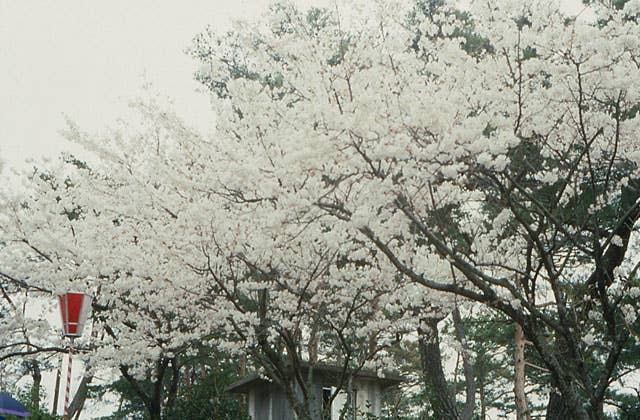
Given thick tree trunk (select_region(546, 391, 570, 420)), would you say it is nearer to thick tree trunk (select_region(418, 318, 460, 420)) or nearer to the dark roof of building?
thick tree trunk (select_region(418, 318, 460, 420))

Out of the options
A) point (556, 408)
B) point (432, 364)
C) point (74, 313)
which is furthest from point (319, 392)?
point (74, 313)

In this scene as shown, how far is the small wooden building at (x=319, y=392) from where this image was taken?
1473 centimetres

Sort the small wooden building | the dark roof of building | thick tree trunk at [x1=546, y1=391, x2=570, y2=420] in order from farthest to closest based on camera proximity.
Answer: the small wooden building, the dark roof of building, thick tree trunk at [x1=546, y1=391, x2=570, y2=420]

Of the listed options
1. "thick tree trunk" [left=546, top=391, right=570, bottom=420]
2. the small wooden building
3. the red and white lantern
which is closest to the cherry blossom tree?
the red and white lantern

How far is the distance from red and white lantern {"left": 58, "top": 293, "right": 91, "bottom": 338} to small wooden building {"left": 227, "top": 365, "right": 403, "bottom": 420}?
20.6 ft

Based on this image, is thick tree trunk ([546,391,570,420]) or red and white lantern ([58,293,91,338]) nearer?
red and white lantern ([58,293,91,338])

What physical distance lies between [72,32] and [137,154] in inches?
1221

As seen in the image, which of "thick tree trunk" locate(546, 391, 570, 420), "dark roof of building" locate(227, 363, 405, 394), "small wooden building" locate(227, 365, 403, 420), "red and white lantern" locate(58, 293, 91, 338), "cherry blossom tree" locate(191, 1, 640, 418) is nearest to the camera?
"cherry blossom tree" locate(191, 1, 640, 418)

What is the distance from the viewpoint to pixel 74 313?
28.5 ft

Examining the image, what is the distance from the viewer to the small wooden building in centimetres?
1473

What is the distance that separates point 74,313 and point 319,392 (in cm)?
728

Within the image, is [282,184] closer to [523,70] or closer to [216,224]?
[216,224]

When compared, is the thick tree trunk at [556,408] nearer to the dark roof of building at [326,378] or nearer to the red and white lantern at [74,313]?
the dark roof of building at [326,378]

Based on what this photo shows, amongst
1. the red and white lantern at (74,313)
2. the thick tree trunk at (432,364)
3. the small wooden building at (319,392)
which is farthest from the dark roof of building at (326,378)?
the red and white lantern at (74,313)
